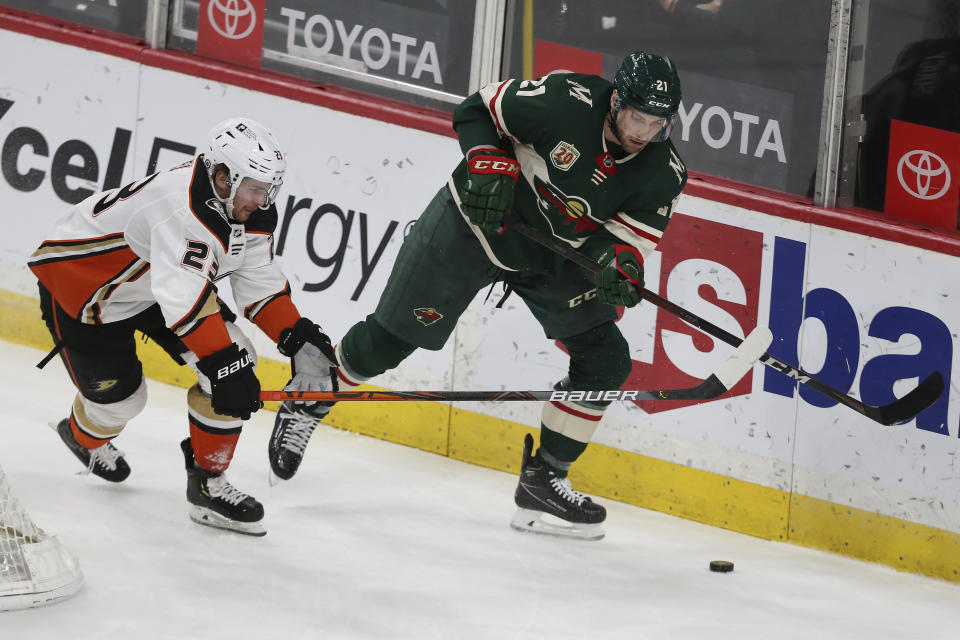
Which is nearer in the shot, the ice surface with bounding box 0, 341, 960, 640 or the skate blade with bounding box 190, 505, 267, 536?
the ice surface with bounding box 0, 341, 960, 640

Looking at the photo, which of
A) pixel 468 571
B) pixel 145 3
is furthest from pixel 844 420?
pixel 145 3

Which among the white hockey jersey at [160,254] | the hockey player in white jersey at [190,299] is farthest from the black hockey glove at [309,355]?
the white hockey jersey at [160,254]

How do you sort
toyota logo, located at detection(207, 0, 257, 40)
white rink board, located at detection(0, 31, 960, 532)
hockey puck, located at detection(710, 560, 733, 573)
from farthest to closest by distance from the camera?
1. toyota logo, located at detection(207, 0, 257, 40)
2. white rink board, located at detection(0, 31, 960, 532)
3. hockey puck, located at detection(710, 560, 733, 573)

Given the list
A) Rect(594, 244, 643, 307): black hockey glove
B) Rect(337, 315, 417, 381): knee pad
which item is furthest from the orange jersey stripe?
Rect(594, 244, 643, 307): black hockey glove

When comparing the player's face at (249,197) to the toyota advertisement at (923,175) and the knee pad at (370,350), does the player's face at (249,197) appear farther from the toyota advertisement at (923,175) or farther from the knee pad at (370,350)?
the toyota advertisement at (923,175)

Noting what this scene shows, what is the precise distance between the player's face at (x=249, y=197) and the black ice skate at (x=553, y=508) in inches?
42.6

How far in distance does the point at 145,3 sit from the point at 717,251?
218 centimetres

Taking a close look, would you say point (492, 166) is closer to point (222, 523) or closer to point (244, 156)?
point (244, 156)

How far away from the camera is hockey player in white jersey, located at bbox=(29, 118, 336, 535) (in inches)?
111

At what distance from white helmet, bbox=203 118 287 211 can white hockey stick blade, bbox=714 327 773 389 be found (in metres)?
1.13

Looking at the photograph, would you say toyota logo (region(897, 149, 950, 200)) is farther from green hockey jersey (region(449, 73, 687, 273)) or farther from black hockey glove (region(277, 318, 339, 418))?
black hockey glove (region(277, 318, 339, 418))

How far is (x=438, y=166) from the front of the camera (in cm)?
401

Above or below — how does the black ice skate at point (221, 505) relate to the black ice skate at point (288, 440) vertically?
below

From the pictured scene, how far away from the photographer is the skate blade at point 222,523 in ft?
10.5
